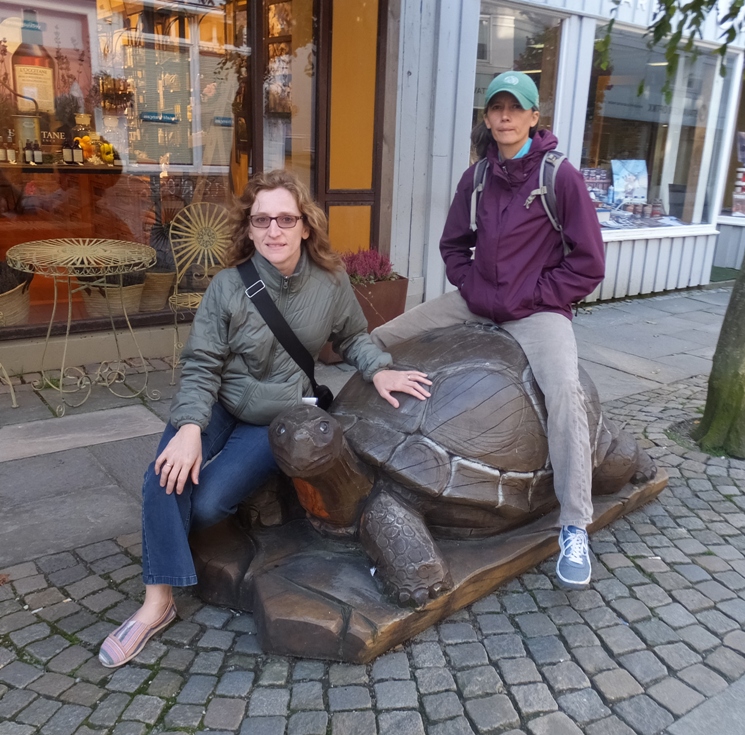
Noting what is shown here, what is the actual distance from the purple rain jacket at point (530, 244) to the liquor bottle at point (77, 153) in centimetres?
417

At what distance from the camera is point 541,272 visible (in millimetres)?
3154

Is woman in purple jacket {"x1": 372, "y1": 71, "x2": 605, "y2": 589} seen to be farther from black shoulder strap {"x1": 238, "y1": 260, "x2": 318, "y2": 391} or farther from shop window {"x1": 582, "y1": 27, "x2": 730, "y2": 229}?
shop window {"x1": 582, "y1": 27, "x2": 730, "y2": 229}

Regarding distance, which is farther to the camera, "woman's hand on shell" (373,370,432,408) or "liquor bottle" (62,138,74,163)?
"liquor bottle" (62,138,74,163)

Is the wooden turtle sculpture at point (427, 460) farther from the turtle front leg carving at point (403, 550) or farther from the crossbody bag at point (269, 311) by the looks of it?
the crossbody bag at point (269, 311)

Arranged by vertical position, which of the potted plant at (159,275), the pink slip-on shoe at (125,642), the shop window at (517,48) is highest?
the shop window at (517,48)

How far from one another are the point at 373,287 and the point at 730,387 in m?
2.73

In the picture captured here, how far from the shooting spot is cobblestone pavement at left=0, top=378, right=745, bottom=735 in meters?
2.28

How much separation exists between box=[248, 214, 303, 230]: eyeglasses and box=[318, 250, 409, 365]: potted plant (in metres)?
3.07

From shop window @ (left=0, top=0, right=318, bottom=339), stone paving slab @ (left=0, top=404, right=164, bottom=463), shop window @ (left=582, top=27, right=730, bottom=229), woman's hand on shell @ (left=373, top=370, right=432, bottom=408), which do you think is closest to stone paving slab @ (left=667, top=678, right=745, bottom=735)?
woman's hand on shell @ (left=373, top=370, right=432, bottom=408)

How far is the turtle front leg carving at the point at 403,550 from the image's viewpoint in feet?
8.32

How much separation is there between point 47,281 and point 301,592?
171 inches

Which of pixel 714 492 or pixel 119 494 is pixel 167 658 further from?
pixel 714 492

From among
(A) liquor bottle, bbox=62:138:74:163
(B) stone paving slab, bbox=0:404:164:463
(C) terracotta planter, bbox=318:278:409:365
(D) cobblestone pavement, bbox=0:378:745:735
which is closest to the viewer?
(D) cobblestone pavement, bbox=0:378:745:735

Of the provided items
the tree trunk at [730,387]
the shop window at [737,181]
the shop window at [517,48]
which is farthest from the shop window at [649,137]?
the tree trunk at [730,387]
